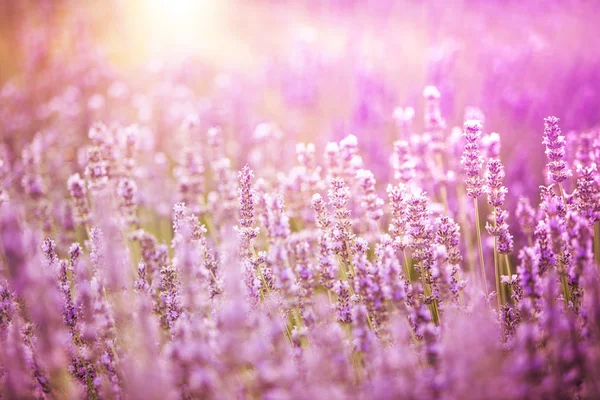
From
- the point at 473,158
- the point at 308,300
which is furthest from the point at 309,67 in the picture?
the point at 308,300

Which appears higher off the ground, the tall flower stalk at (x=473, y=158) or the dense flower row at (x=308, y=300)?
the tall flower stalk at (x=473, y=158)

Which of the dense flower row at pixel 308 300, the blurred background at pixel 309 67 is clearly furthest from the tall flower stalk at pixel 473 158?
the blurred background at pixel 309 67

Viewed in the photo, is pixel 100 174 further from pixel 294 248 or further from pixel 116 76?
pixel 116 76

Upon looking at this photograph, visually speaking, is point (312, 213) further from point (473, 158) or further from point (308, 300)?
point (308, 300)

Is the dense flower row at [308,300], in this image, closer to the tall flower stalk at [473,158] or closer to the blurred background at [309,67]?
the tall flower stalk at [473,158]

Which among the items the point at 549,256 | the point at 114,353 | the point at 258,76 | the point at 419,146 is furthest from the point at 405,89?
the point at 114,353

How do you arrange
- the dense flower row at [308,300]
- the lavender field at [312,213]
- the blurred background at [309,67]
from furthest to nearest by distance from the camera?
the blurred background at [309,67], the lavender field at [312,213], the dense flower row at [308,300]
